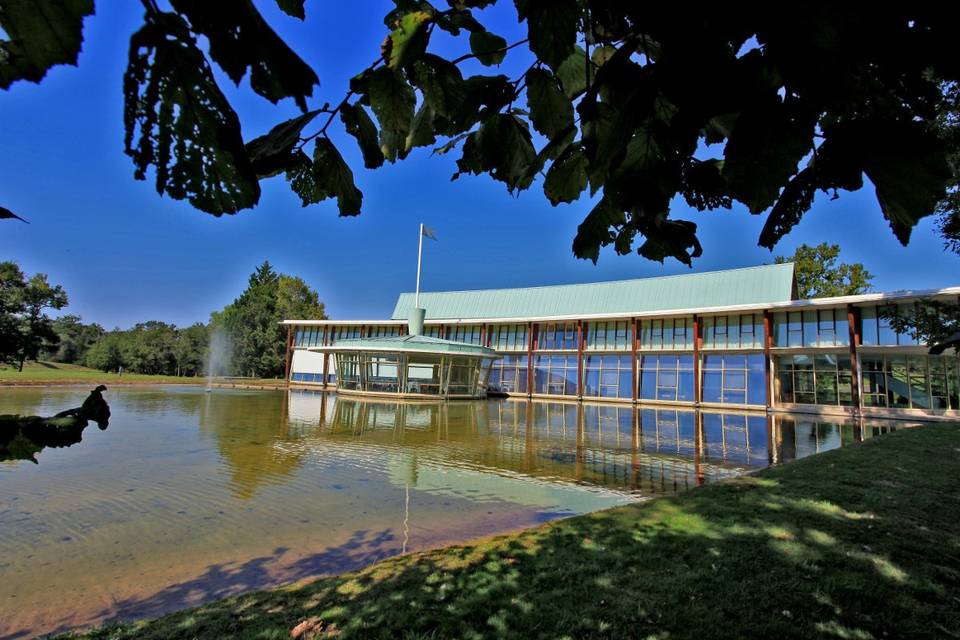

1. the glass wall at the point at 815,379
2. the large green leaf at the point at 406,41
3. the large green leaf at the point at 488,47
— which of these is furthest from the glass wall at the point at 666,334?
the large green leaf at the point at 406,41

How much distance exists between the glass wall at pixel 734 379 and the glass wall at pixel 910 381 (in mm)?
4791

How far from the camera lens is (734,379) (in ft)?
96.4

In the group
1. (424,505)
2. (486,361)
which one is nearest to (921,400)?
(486,361)

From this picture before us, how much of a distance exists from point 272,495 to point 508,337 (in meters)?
31.6

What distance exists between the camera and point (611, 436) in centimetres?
1516

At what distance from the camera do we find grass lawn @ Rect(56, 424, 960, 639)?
9.78ft

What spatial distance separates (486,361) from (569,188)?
34725 mm

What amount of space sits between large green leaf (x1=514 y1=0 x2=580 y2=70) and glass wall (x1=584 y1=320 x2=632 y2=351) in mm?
33683

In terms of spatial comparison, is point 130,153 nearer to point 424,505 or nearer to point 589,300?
point 424,505

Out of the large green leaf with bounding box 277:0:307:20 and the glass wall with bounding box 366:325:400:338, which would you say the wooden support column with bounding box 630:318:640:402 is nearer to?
the glass wall with bounding box 366:325:400:338

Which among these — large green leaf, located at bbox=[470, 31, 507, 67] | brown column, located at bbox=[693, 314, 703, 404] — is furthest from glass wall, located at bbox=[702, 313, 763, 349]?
large green leaf, located at bbox=[470, 31, 507, 67]

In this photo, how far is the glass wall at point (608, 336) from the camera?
1326 inches

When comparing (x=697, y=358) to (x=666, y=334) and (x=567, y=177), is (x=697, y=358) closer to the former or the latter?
(x=666, y=334)

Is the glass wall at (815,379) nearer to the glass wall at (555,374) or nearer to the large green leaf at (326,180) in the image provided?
the glass wall at (555,374)
